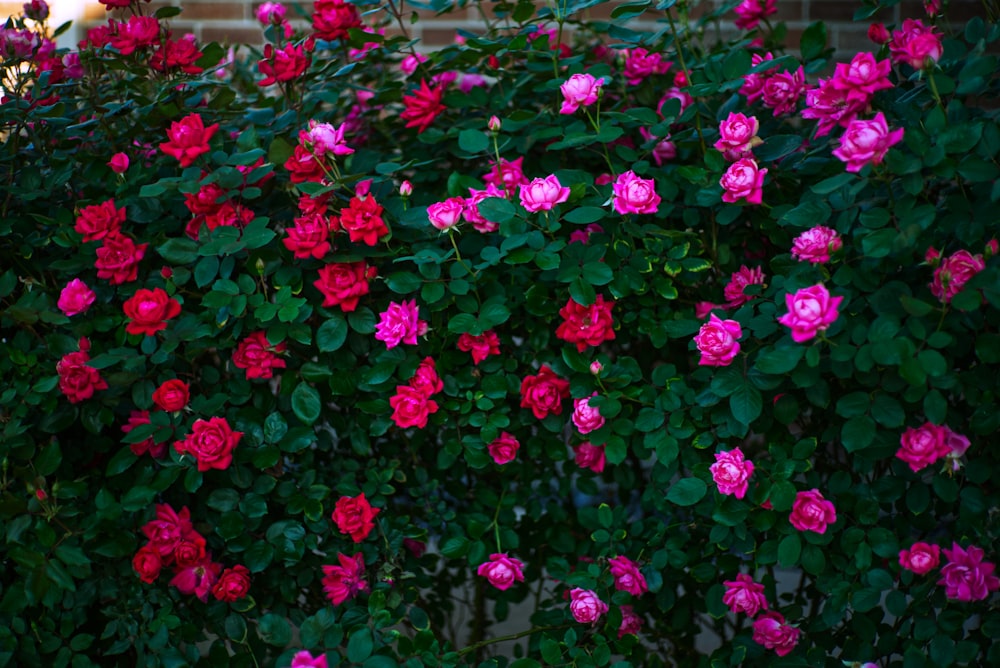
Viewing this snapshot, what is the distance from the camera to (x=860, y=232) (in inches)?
46.5

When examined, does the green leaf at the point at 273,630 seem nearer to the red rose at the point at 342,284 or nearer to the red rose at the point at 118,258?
the red rose at the point at 342,284

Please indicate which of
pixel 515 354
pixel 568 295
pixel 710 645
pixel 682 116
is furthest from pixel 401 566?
pixel 710 645

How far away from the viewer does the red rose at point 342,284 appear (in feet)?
4.28

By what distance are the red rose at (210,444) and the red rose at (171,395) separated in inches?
1.8

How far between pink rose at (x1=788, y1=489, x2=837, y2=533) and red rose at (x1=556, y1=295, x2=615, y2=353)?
36 centimetres

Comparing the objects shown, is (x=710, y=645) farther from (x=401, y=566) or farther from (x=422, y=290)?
(x=422, y=290)

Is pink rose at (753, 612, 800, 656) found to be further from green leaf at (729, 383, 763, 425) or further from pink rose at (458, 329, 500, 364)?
pink rose at (458, 329, 500, 364)

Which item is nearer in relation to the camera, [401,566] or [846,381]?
[846,381]

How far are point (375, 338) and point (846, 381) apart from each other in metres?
0.72

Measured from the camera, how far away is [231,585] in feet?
4.39

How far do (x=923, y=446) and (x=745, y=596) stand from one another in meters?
0.35

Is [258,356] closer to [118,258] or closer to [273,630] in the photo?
[118,258]

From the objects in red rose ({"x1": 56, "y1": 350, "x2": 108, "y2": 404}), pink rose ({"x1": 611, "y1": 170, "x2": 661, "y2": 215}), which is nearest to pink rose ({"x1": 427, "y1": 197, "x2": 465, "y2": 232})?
pink rose ({"x1": 611, "y1": 170, "x2": 661, "y2": 215})

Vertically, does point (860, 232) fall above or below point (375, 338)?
above
